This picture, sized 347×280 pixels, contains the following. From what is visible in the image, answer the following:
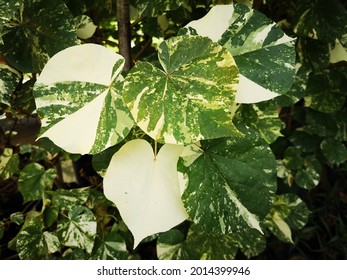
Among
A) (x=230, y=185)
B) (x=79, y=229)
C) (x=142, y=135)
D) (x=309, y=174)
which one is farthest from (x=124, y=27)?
(x=309, y=174)

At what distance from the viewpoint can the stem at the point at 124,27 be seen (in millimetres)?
496

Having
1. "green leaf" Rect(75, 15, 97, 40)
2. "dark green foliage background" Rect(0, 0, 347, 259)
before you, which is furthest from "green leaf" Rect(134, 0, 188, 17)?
"green leaf" Rect(75, 15, 97, 40)

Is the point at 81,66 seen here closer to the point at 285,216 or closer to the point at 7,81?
the point at 7,81

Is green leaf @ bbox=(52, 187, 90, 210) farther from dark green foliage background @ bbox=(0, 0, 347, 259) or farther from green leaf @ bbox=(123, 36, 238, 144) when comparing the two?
green leaf @ bbox=(123, 36, 238, 144)

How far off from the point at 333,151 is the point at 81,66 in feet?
2.63

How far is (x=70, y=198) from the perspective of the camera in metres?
0.71

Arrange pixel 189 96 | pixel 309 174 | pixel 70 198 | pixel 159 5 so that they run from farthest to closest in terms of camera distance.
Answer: pixel 309 174, pixel 70 198, pixel 159 5, pixel 189 96

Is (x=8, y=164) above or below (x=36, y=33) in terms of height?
below

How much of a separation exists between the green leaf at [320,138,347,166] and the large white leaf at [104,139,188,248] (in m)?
0.69

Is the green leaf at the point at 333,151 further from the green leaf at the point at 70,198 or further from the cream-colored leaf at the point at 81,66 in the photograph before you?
the cream-colored leaf at the point at 81,66

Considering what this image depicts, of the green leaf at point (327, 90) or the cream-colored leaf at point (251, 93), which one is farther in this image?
the green leaf at point (327, 90)

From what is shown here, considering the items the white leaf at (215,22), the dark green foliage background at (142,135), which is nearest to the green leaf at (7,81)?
the dark green foliage background at (142,135)

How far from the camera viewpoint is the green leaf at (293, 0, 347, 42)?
1.97 ft

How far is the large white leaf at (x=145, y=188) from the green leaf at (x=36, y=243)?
319 millimetres
